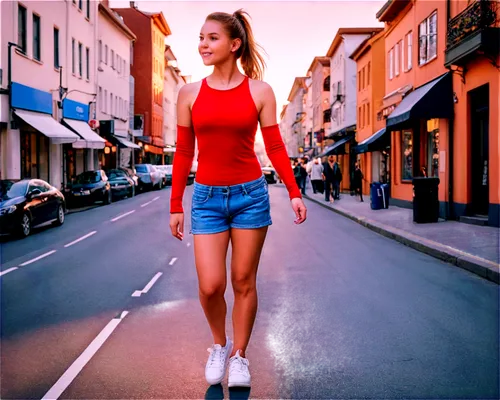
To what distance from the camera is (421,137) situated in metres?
25.2

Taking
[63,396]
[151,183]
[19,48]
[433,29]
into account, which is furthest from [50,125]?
[63,396]

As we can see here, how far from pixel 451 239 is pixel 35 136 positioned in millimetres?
22210

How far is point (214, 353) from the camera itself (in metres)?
4.37

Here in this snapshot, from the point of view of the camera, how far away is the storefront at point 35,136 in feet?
87.2

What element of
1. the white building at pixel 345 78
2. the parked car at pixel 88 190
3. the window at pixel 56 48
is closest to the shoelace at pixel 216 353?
the parked car at pixel 88 190

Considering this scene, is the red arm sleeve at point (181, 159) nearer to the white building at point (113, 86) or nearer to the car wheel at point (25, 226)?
the car wheel at point (25, 226)

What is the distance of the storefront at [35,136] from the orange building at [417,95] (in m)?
13.8

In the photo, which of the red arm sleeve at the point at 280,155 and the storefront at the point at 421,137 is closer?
the red arm sleeve at the point at 280,155

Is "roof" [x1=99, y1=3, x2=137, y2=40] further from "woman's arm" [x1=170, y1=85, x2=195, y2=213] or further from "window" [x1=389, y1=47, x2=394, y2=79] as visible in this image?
"woman's arm" [x1=170, y1=85, x2=195, y2=213]

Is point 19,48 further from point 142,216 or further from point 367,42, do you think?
point 367,42

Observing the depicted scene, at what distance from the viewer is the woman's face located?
4.02 m

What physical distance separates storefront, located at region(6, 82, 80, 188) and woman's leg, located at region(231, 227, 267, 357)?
23.4 meters

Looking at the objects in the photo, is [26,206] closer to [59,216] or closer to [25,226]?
[25,226]

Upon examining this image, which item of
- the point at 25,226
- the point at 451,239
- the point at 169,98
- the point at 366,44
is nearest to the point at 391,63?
the point at 366,44
